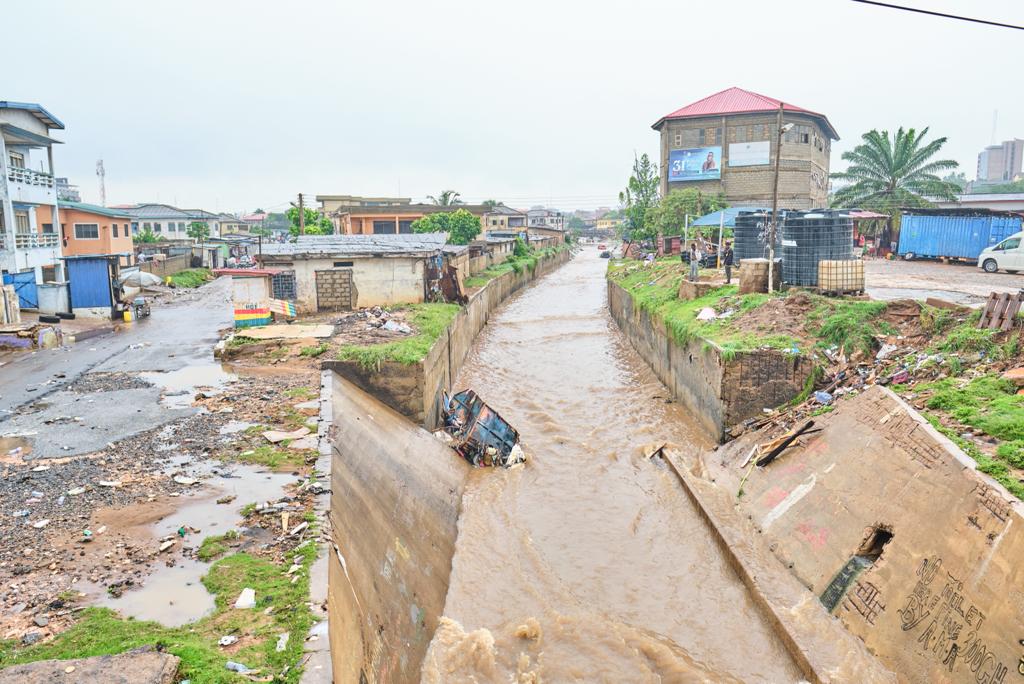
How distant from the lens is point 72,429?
1107 cm

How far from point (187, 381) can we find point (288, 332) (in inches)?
170

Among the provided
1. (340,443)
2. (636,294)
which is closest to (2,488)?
(340,443)

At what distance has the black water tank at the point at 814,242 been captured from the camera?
16.3 meters

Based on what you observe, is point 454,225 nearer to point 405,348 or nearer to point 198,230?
point 198,230

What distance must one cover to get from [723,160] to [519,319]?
87.7ft

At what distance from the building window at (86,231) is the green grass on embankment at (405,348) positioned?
92.7 ft

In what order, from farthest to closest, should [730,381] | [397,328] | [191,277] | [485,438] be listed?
[191,277] → [397,328] → [485,438] → [730,381]

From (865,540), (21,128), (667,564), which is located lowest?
(667,564)

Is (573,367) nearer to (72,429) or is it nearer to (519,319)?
(519,319)

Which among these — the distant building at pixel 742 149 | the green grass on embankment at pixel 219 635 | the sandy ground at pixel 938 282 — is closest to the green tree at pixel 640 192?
the distant building at pixel 742 149

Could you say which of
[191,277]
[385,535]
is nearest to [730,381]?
[385,535]

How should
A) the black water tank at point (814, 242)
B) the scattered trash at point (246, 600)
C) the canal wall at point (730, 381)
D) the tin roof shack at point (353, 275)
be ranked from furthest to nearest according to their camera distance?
the tin roof shack at point (353, 275) → the black water tank at point (814, 242) → the canal wall at point (730, 381) → the scattered trash at point (246, 600)

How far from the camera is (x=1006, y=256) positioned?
2355cm

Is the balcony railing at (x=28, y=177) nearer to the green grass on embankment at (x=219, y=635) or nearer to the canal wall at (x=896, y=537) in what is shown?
the green grass on embankment at (x=219, y=635)
